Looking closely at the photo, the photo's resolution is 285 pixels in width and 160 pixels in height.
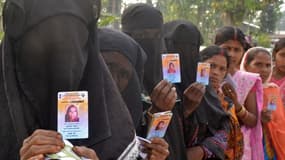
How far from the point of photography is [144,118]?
194cm

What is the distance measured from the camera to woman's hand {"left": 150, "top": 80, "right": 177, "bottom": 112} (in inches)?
78.0

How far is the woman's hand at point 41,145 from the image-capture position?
1123 millimetres

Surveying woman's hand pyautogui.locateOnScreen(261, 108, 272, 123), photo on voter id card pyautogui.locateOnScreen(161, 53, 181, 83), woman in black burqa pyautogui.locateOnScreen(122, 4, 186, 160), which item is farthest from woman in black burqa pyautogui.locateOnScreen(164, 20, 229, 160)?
woman's hand pyautogui.locateOnScreen(261, 108, 272, 123)

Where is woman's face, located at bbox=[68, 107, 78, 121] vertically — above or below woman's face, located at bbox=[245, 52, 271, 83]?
above

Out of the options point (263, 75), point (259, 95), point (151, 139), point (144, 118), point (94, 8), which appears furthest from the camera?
point (263, 75)

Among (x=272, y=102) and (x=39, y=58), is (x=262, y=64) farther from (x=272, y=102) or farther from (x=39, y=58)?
(x=39, y=58)

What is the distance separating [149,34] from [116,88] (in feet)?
2.33

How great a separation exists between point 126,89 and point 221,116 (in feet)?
3.13

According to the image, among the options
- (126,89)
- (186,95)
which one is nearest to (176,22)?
(186,95)

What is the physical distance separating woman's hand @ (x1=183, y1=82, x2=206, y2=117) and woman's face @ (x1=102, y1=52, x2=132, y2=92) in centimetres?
60

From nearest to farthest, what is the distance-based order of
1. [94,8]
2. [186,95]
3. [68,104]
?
[68,104]
[94,8]
[186,95]

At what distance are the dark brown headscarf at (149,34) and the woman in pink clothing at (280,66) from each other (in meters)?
1.86

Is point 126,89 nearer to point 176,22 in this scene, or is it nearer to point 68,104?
point 68,104

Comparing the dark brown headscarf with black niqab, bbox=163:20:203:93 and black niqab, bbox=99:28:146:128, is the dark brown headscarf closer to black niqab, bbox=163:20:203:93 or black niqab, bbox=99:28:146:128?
black niqab, bbox=163:20:203:93
